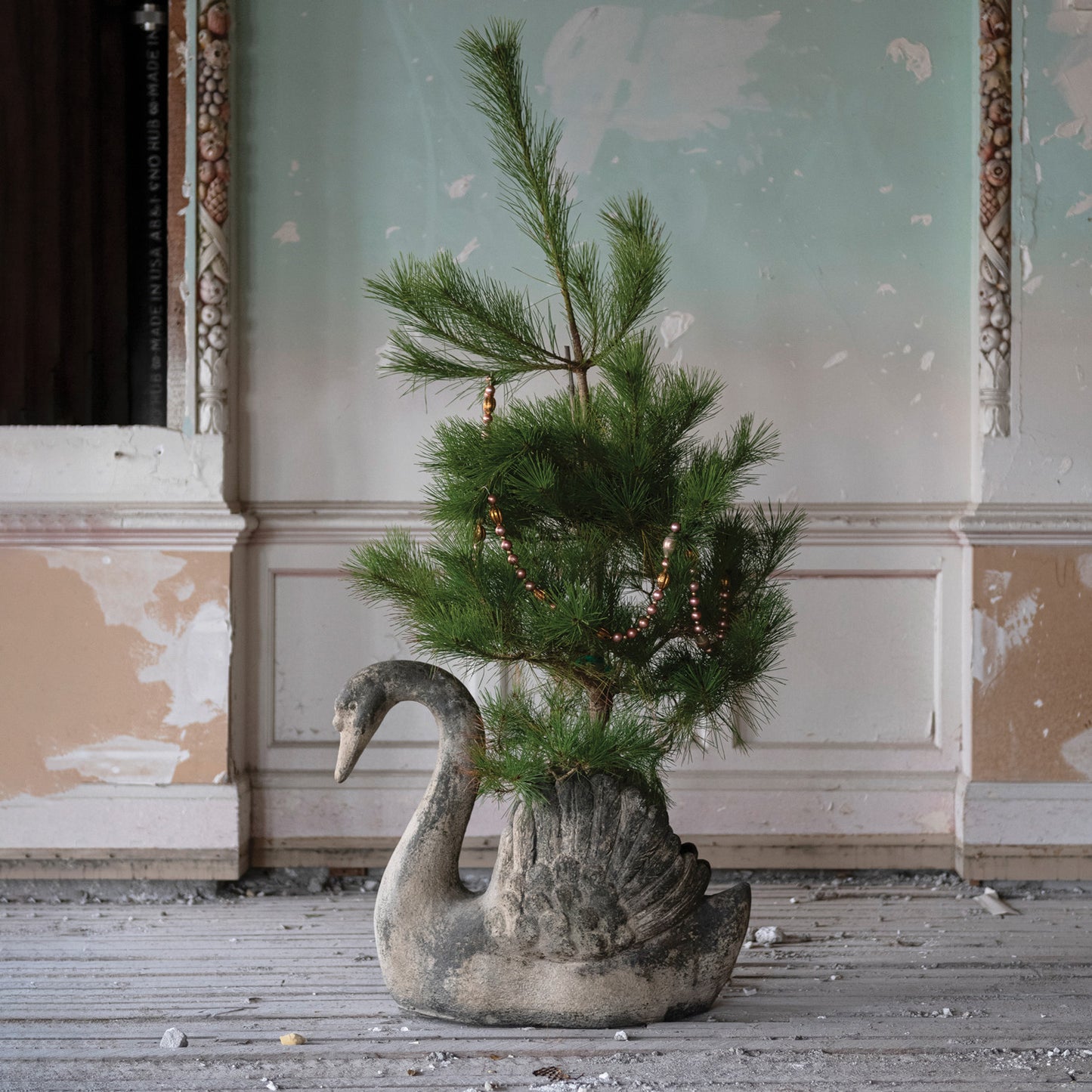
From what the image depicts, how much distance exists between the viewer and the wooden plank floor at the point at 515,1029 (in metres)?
1.70

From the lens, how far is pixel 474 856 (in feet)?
8.97

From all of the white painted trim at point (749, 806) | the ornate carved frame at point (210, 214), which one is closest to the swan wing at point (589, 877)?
the white painted trim at point (749, 806)

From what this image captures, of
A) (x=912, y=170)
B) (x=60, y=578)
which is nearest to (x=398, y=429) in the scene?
(x=60, y=578)

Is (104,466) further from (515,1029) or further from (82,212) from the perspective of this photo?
(515,1029)

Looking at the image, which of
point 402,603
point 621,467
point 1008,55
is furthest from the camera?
point 1008,55

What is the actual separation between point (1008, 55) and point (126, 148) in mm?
2137

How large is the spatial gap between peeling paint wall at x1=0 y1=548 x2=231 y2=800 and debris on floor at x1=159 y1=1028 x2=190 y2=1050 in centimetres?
89

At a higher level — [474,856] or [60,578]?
[60,578]

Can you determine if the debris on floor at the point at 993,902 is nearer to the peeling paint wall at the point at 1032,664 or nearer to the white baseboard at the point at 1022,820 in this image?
the white baseboard at the point at 1022,820

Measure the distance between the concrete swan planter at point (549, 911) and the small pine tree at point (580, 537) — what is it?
8 cm

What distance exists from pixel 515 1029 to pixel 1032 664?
1566 mm

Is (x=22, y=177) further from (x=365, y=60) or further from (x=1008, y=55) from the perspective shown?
(x=1008, y=55)

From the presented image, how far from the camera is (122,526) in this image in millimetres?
2645

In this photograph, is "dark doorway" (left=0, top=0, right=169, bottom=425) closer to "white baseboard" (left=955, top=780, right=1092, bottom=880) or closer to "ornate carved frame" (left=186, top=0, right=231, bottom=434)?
"ornate carved frame" (left=186, top=0, right=231, bottom=434)
